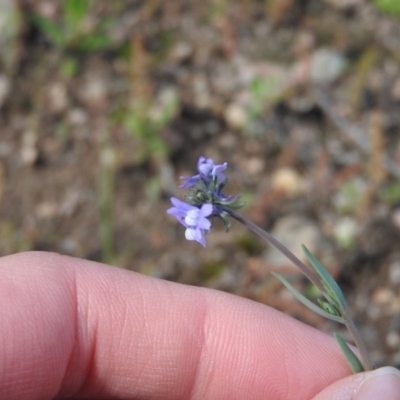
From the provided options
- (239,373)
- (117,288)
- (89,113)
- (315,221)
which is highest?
(89,113)

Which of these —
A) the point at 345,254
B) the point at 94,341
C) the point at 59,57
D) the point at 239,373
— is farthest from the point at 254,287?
the point at 59,57

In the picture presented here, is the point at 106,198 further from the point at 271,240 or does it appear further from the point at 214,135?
the point at 271,240

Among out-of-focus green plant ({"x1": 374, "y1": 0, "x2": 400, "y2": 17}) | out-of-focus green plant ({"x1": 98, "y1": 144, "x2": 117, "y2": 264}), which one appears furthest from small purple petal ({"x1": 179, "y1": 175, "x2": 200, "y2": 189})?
out-of-focus green plant ({"x1": 374, "y1": 0, "x2": 400, "y2": 17})

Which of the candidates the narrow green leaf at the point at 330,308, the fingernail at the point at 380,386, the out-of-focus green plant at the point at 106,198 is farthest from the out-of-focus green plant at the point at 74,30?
the fingernail at the point at 380,386

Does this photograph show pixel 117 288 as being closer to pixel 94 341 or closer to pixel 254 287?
pixel 94 341

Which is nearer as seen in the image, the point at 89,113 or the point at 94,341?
the point at 94,341
